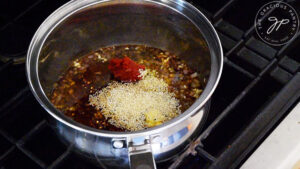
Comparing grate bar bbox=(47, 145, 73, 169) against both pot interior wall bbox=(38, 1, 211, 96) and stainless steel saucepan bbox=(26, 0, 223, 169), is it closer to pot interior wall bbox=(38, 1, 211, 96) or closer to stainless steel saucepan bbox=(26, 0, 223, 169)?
stainless steel saucepan bbox=(26, 0, 223, 169)

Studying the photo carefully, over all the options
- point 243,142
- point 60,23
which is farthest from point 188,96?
point 60,23

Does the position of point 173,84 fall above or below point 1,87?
above

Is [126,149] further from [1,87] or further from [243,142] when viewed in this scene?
[1,87]

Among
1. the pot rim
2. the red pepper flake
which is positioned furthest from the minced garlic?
the pot rim

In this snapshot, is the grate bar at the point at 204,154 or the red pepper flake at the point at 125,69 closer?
the grate bar at the point at 204,154

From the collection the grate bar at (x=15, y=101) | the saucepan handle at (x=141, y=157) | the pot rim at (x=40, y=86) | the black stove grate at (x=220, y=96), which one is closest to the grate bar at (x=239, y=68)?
the black stove grate at (x=220, y=96)

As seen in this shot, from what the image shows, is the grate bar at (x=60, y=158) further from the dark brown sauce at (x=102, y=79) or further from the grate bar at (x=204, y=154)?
the grate bar at (x=204, y=154)
